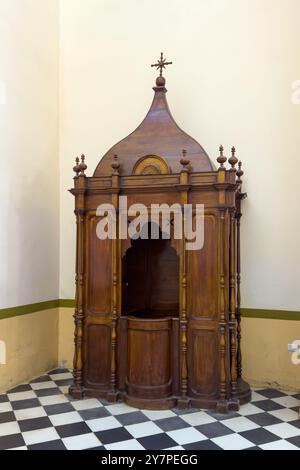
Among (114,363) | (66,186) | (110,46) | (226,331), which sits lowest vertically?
(114,363)

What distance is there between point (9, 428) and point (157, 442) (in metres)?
1.23

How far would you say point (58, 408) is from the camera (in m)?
3.90

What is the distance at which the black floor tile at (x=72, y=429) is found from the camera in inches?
131

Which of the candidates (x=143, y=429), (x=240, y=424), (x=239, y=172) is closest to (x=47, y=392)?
(x=143, y=429)

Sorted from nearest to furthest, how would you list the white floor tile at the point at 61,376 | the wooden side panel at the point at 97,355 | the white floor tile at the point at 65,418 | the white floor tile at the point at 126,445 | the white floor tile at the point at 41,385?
the white floor tile at the point at 126,445 < the white floor tile at the point at 65,418 < the wooden side panel at the point at 97,355 < the white floor tile at the point at 41,385 < the white floor tile at the point at 61,376

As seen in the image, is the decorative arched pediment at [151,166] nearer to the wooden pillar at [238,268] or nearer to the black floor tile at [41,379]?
the wooden pillar at [238,268]

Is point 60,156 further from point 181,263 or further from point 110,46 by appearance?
point 181,263

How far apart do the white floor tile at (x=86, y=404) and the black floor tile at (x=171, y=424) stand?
0.69m

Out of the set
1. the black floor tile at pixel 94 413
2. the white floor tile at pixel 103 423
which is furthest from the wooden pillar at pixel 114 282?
the white floor tile at pixel 103 423

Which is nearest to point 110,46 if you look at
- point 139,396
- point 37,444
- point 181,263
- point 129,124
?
point 129,124

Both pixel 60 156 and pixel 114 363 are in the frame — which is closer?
pixel 114 363

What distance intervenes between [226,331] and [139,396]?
101 centimetres

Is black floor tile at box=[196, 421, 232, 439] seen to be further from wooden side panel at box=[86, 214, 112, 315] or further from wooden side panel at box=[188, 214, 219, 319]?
wooden side panel at box=[86, 214, 112, 315]

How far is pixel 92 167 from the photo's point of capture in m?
5.35
